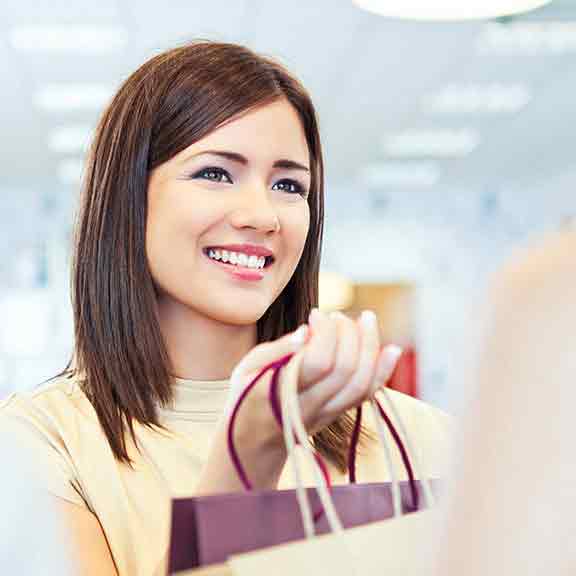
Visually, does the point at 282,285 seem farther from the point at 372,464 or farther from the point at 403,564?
the point at 403,564

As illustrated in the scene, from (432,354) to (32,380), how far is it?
349 centimetres

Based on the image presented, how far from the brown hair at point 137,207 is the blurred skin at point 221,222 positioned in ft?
0.07

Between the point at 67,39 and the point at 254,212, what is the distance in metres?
4.17

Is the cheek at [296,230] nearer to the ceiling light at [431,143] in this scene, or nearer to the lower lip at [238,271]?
the lower lip at [238,271]

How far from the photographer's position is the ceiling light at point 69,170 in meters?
8.17

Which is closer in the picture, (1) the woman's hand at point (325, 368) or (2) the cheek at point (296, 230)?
(1) the woman's hand at point (325, 368)

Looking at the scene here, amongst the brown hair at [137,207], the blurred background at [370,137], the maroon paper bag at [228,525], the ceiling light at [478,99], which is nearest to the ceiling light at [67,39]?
the blurred background at [370,137]

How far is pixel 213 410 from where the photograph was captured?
1.28m

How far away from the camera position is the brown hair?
1.26 m

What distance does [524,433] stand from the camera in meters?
0.43

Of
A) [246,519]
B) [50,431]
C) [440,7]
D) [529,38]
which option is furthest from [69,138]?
[246,519]

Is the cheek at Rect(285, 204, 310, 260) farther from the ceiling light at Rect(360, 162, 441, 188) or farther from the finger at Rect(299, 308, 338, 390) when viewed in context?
the ceiling light at Rect(360, 162, 441, 188)

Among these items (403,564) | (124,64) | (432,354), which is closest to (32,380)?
(432,354)

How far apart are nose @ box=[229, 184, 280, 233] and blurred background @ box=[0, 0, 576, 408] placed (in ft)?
1.59
